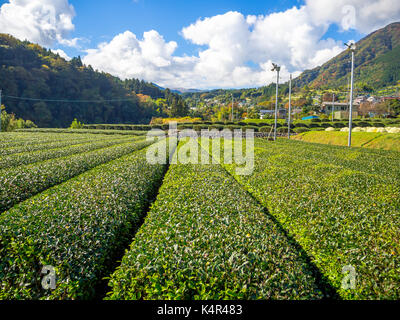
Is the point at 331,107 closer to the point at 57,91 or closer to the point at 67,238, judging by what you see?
→ the point at 57,91

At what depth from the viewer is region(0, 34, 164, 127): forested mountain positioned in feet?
271

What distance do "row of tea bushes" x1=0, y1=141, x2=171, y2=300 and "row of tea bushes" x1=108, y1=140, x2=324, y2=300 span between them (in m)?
0.62

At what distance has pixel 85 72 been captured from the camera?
118m

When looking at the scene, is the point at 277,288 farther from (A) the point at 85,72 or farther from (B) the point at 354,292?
(A) the point at 85,72

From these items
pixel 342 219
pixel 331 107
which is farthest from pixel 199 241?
pixel 331 107

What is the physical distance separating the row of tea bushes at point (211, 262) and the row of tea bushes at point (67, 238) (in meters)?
0.62

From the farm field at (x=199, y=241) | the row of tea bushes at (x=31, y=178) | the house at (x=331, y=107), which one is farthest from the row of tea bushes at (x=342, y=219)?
the house at (x=331, y=107)

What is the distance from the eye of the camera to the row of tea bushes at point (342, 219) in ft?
13.5

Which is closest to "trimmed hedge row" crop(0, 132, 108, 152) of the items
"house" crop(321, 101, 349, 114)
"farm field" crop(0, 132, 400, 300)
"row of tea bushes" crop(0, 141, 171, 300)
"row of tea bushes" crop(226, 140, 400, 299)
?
"farm field" crop(0, 132, 400, 300)

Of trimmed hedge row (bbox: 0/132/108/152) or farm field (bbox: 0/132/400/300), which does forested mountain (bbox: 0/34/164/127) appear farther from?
farm field (bbox: 0/132/400/300)

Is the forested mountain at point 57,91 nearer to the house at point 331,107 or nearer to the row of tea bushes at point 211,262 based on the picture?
the house at point 331,107

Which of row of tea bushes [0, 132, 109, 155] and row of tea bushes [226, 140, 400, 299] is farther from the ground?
row of tea bushes [0, 132, 109, 155]
